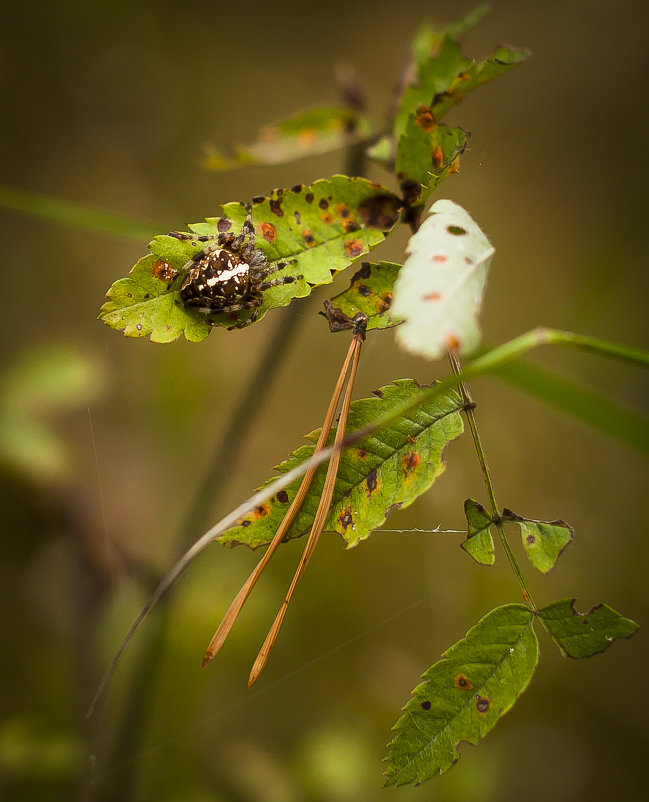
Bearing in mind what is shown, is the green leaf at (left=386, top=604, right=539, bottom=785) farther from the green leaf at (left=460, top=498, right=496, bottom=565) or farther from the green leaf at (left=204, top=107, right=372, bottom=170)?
the green leaf at (left=204, top=107, right=372, bottom=170)

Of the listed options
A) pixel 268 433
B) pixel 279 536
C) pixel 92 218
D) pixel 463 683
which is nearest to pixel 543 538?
Answer: pixel 463 683

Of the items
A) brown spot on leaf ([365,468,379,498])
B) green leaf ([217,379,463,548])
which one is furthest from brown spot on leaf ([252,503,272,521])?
brown spot on leaf ([365,468,379,498])

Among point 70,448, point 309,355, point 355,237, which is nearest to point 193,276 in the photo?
point 355,237

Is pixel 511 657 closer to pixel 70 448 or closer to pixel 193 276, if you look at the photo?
pixel 193 276

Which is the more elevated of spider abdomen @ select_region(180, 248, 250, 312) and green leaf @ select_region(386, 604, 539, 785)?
spider abdomen @ select_region(180, 248, 250, 312)

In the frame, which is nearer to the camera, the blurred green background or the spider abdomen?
the spider abdomen

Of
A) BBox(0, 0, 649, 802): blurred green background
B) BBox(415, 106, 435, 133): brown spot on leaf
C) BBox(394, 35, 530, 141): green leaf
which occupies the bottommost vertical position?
BBox(0, 0, 649, 802): blurred green background

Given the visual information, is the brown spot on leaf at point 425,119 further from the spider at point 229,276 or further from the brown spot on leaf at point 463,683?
the brown spot on leaf at point 463,683
